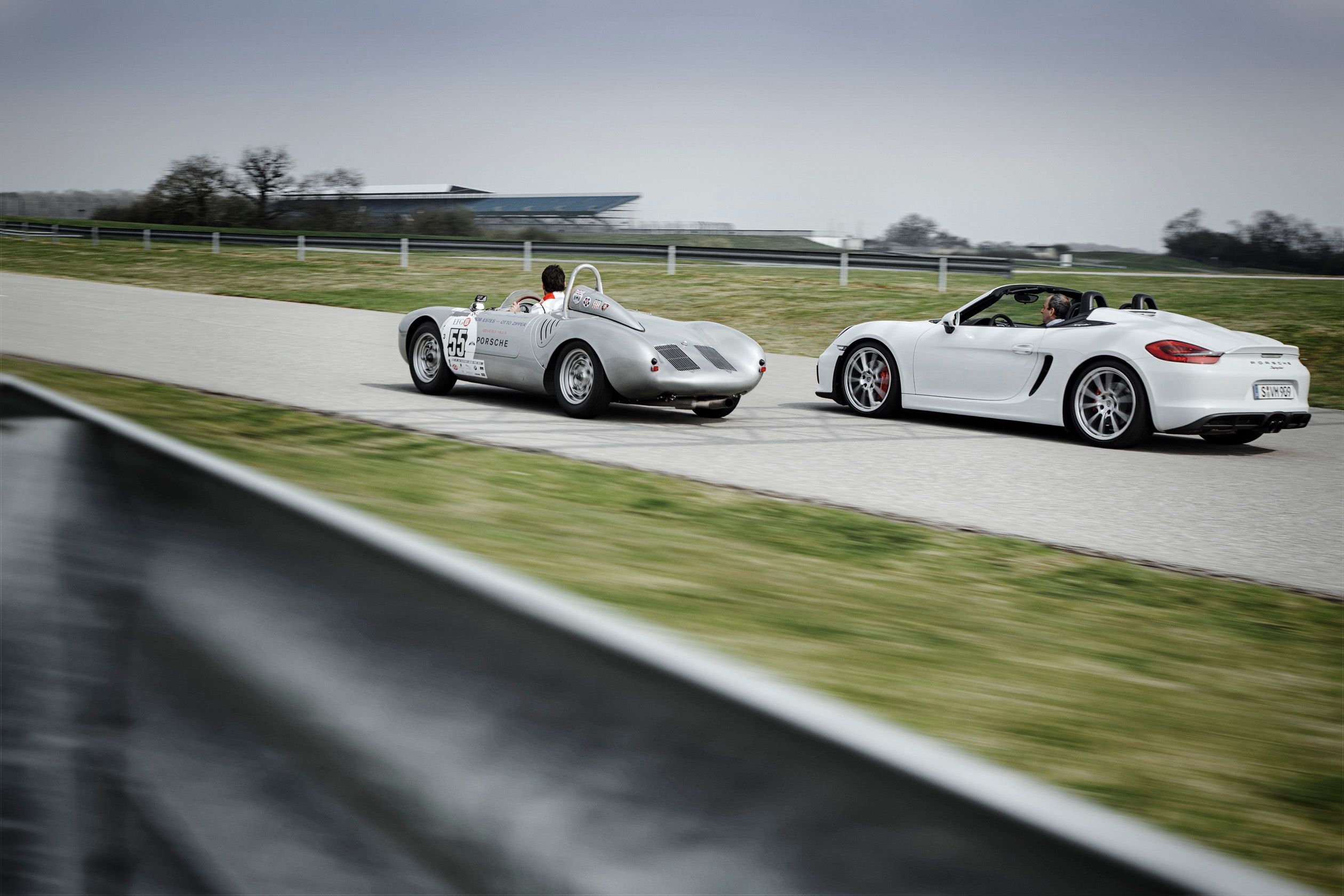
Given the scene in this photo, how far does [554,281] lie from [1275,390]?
621cm

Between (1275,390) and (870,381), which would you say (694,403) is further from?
(1275,390)

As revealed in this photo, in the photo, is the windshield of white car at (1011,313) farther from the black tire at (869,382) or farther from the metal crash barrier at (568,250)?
the metal crash barrier at (568,250)

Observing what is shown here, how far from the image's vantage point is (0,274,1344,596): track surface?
6.38m

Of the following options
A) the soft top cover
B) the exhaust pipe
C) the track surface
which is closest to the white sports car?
the track surface

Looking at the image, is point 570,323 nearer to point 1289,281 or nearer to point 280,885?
point 280,885

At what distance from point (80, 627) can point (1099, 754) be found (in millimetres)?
2497

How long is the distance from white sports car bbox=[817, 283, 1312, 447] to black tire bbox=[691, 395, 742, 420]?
145 cm

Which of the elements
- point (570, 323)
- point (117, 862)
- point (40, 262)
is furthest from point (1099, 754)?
point (40, 262)

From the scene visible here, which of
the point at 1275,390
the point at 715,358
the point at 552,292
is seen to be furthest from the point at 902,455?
the point at 552,292

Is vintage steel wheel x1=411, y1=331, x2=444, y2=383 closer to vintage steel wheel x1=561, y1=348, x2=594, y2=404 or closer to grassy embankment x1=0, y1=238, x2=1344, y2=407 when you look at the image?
vintage steel wheel x1=561, y1=348, x2=594, y2=404

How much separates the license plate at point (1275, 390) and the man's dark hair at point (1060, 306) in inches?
66.0

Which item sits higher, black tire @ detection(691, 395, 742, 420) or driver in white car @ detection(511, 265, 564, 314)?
driver in white car @ detection(511, 265, 564, 314)

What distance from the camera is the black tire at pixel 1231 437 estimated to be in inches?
382

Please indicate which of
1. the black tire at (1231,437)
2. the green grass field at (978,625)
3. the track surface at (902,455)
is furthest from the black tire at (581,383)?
the black tire at (1231,437)
